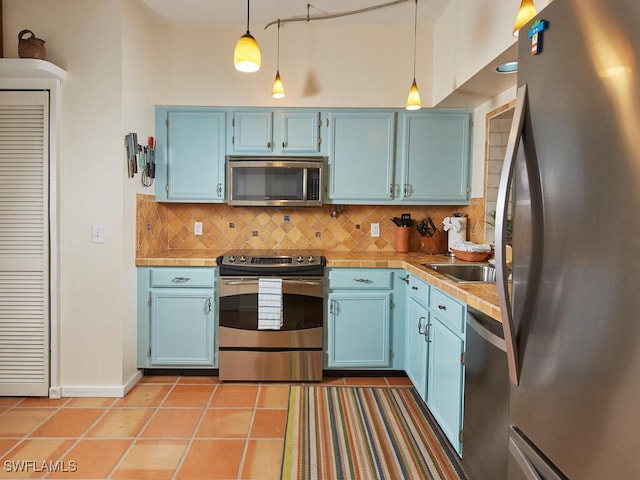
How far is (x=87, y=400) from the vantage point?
2.65 metres

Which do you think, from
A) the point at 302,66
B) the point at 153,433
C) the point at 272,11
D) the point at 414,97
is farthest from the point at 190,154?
the point at 153,433

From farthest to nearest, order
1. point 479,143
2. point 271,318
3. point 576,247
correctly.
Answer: point 479,143, point 271,318, point 576,247

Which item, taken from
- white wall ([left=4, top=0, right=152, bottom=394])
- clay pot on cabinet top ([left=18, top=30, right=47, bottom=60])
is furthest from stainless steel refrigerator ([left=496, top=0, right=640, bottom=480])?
clay pot on cabinet top ([left=18, top=30, right=47, bottom=60])

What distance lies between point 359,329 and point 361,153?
142 centimetres

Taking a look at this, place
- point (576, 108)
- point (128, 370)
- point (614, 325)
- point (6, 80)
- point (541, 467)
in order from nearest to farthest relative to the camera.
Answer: point (614, 325) → point (576, 108) → point (541, 467) → point (6, 80) → point (128, 370)

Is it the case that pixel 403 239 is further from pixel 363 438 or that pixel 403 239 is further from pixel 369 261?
pixel 363 438

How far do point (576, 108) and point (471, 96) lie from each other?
230 cm

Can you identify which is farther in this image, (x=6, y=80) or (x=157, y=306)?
(x=157, y=306)

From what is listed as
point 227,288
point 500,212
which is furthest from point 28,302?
point 500,212

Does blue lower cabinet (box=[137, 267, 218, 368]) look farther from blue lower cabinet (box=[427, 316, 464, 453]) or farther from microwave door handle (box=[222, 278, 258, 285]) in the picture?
blue lower cabinet (box=[427, 316, 464, 453])

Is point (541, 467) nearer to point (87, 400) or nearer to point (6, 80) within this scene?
point (87, 400)

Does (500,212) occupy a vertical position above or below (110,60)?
below

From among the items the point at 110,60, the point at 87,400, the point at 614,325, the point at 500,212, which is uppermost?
the point at 110,60

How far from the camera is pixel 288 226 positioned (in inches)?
140
